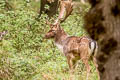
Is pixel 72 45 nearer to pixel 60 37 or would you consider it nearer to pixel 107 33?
pixel 60 37

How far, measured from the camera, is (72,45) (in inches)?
356

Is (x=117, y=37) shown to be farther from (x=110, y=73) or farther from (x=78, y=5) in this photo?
(x=78, y=5)

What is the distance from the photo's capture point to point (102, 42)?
311 centimetres

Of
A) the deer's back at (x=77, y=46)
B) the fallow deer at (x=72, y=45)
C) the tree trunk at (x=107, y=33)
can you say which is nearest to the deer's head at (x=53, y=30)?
the fallow deer at (x=72, y=45)

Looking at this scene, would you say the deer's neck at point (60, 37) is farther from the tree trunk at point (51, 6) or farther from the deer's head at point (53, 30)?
the tree trunk at point (51, 6)

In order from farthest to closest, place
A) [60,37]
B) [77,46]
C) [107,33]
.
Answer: [60,37], [77,46], [107,33]

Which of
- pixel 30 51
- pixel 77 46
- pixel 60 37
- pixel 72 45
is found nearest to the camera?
pixel 77 46

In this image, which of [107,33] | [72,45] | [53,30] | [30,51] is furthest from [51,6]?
[107,33]

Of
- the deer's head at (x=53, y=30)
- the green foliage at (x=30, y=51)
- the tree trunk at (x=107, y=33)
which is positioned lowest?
the green foliage at (x=30, y=51)

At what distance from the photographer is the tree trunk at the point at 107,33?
3020mm

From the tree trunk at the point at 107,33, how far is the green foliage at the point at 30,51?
4.33 m

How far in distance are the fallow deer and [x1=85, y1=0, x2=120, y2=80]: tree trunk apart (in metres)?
4.96

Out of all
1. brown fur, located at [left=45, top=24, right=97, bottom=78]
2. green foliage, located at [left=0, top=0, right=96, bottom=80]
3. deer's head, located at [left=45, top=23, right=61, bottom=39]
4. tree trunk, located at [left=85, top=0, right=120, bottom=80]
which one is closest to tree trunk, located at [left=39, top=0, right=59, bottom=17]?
green foliage, located at [left=0, top=0, right=96, bottom=80]

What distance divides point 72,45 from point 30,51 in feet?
5.13
